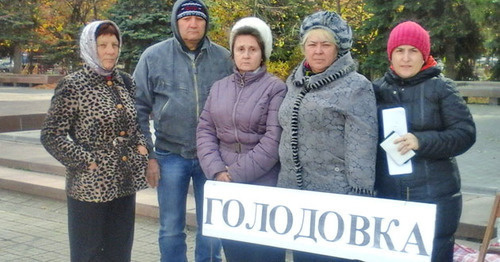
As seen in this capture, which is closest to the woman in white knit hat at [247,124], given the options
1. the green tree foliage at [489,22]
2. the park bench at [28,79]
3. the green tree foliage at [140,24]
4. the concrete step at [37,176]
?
the concrete step at [37,176]

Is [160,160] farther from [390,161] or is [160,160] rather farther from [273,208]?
[390,161]

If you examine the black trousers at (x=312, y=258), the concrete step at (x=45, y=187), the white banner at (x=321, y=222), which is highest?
the white banner at (x=321, y=222)

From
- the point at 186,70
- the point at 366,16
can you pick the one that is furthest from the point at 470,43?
the point at 186,70

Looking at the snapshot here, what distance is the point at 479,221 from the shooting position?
19.2 ft

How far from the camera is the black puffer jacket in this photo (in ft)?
10.7

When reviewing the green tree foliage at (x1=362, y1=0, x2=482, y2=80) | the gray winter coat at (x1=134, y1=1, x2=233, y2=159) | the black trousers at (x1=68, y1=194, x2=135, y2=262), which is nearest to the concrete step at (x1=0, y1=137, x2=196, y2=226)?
the gray winter coat at (x1=134, y1=1, x2=233, y2=159)

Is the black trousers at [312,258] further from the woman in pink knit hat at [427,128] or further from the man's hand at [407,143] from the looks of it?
the man's hand at [407,143]

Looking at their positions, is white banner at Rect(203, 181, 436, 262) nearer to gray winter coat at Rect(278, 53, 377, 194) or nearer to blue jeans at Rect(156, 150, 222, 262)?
gray winter coat at Rect(278, 53, 377, 194)

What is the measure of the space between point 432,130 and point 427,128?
3 centimetres

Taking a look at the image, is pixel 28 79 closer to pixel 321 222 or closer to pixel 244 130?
pixel 244 130

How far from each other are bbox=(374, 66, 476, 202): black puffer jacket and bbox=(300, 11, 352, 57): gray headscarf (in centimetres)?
31

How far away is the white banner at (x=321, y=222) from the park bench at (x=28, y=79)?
3087 centimetres

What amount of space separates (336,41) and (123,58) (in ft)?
70.9

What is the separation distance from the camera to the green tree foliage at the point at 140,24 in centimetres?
2383
